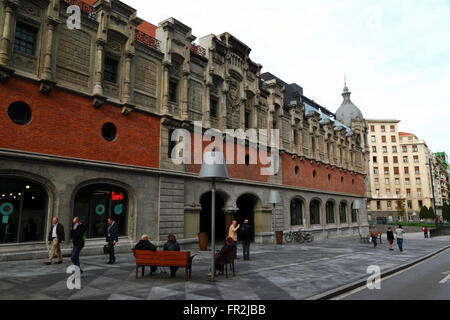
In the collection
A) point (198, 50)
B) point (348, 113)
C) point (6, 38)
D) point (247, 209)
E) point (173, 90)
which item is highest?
point (348, 113)

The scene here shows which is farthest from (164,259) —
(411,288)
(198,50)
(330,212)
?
(330,212)

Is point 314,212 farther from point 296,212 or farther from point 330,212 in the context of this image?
Answer: point 330,212

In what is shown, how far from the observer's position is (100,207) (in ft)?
48.9

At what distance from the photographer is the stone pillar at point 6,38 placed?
39.5 ft

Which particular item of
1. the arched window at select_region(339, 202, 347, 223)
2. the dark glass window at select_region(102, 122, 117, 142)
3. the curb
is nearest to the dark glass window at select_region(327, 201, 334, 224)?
the arched window at select_region(339, 202, 347, 223)

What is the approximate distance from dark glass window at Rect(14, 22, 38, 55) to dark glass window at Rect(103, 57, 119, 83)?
3369mm

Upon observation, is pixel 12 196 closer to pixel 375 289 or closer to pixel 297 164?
pixel 375 289

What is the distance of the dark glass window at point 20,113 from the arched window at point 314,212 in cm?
2659

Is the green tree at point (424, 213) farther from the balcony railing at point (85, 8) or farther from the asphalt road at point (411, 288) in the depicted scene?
the balcony railing at point (85, 8)

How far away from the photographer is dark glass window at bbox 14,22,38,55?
13109mm

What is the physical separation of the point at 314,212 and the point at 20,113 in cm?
2788
